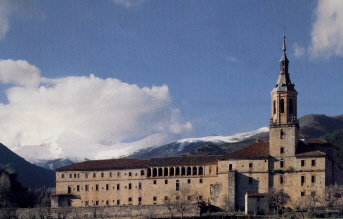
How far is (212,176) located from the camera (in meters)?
103

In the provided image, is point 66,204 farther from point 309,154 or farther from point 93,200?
point 309,154

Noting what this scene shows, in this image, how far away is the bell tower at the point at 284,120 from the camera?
96.6 metres

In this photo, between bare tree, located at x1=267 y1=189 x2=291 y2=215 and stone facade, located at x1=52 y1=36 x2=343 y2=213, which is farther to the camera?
stone facade, located at x1=52 y1=36 x2=343 y2=213

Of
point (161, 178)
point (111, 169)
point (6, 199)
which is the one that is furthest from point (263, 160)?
point (6, 199)

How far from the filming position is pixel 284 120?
98.1 meters

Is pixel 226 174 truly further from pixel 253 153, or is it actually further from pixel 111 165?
pixel 111 165

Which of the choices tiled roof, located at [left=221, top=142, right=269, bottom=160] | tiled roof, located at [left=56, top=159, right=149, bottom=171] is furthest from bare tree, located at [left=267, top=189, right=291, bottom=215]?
tiled roof, located at [left=56, top=159, right=149, bottom=171]

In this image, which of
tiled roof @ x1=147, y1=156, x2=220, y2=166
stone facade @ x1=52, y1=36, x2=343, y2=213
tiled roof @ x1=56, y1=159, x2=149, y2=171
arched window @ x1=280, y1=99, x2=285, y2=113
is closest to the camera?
stone facade @ x1=52, y1=36, x2=343, y2=213

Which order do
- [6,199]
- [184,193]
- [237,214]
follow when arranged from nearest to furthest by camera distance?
[237,214] → [184,193] → [6,199]

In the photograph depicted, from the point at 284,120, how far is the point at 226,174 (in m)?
13.6

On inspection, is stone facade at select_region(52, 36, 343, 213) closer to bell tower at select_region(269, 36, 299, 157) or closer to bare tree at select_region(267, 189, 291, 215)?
bell tower at select_region(269, 36, 299, 157)

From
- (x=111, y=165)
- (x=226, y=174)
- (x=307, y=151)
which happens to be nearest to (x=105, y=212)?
(x=111, y=165)

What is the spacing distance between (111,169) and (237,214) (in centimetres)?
3024

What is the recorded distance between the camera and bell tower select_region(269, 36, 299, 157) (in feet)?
317
